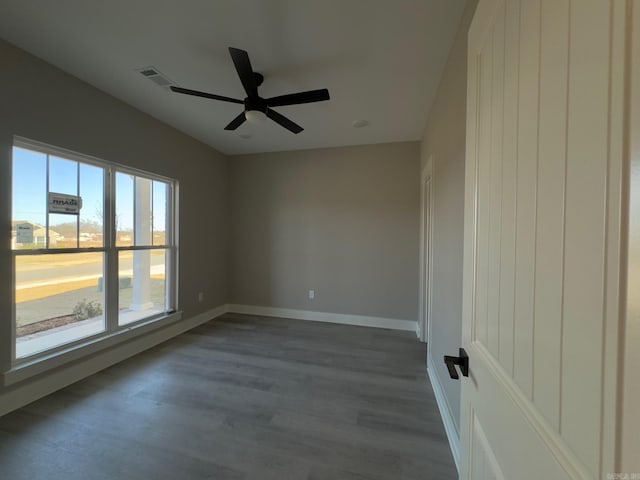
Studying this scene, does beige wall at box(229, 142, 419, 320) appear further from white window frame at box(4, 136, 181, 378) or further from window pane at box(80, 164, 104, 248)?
window pane at box(80, 164, 104, 248)

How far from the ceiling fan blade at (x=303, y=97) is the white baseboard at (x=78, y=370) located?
2953mm

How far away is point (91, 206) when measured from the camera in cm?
258

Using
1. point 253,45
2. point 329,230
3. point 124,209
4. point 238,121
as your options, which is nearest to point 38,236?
point 124,209

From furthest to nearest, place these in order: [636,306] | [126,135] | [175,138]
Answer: [175,138] → [126,135] → [636,306]

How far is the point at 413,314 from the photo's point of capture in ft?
12.5

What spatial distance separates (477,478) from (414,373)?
6.41 ft

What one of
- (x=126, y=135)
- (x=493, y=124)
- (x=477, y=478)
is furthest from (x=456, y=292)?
(x=126, y=135)

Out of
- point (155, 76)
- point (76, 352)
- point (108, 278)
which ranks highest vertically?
point (155, 76)

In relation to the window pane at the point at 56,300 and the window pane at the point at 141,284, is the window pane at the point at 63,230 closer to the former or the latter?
the window pane at the point at 56,300

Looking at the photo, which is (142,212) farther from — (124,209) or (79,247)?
(79,247)

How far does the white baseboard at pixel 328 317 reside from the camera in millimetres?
3854

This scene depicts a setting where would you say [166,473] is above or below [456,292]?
below

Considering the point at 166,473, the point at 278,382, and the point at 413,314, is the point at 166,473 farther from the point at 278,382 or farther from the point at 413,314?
the point at 413,314

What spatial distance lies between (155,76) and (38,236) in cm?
171
